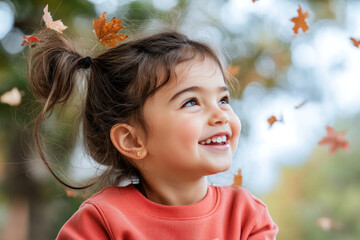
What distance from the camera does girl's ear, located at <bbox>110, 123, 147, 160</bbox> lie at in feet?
5.98

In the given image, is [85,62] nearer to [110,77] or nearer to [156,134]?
[110,77]

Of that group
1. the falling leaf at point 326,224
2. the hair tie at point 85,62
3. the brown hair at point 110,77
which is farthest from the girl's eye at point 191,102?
the falling leaf at point 326,224

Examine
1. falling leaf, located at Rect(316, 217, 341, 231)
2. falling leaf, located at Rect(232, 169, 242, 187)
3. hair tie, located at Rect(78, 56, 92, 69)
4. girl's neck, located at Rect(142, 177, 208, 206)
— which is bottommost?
falling leaf, located at Rect(316, 217, 341, 231)

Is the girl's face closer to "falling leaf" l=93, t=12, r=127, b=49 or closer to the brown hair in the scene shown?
the brown hair

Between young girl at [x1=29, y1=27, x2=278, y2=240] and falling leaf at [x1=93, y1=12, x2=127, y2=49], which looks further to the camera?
falling leaf at [x1=93, y1=12, x2=127, y2=49]

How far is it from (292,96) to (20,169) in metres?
3.03

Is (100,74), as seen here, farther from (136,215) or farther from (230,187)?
(230,187)

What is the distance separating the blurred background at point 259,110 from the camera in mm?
3355

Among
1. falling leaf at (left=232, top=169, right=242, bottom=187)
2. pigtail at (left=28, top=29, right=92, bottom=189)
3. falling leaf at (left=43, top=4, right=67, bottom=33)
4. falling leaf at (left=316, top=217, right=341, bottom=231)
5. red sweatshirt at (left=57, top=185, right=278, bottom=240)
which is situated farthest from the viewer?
falling leaf at (left=316, top=217, right=341, bottom=231)

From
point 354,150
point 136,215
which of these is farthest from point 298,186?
point 136,215

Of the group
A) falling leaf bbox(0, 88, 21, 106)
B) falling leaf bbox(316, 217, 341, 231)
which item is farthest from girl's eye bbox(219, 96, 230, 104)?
falling leaf bbox(316, 217, 341, 231)

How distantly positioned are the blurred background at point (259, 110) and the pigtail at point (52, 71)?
0.43 feet

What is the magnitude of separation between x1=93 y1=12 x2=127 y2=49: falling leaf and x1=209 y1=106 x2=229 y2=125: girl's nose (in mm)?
561

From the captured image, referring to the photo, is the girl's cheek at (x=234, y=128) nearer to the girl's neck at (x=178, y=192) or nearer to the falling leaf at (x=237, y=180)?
the girl's neck at (x=178, y=192)
